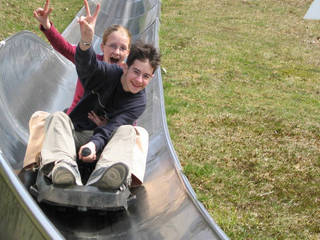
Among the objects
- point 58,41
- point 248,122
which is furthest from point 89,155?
point 248,122

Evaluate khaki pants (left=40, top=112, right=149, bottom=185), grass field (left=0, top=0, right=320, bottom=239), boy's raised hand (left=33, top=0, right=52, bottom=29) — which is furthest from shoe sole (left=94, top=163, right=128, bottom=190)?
boy's raised hand (left=33, top=0, right=52, bottom=29)

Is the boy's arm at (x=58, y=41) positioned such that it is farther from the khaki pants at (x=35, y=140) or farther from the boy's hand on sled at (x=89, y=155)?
the boy's hand on sled at (x=89, y=155)

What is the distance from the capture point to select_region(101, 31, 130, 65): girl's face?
4.08 m

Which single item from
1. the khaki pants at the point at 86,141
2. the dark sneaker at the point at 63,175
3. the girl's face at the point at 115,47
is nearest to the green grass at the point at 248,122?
the khaki pants at the point at 86,141

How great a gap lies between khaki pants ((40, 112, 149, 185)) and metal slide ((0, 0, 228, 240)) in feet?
0.73

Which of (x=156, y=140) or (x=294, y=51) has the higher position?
(x=156, y=140)

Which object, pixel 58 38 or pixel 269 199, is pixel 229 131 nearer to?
pixel 269 199

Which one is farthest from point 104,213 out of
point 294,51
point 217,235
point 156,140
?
point 294,51

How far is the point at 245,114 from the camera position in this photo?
549 centimetres

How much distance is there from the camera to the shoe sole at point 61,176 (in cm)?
241

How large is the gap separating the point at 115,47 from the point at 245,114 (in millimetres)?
2047

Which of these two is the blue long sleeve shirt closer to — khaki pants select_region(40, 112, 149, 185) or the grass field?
khaki pants select_region(40, 112, 149, 185)

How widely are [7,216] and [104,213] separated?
0.82m

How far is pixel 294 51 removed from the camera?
955 cm
